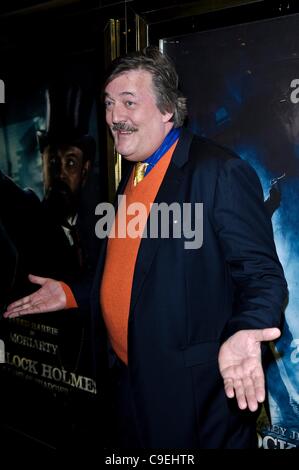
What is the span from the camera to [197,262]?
1438 mm

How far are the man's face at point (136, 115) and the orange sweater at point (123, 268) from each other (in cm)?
7

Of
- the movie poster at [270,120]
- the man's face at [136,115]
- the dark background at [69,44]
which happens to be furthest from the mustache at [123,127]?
the dark background at [69,44]

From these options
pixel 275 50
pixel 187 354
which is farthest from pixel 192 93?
pixel 187 354

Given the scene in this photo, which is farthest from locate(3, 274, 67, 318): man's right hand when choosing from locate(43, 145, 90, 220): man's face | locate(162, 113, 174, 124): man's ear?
locate(162, 113, 174, 124): man's ear

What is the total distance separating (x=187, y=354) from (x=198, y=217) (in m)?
0.38

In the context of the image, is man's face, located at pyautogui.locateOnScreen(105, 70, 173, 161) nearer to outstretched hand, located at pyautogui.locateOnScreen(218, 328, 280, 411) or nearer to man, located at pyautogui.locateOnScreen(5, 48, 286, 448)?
man, located at pyautogui.locateOnScreen(5, 48, 286, 448)

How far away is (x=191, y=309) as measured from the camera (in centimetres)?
144

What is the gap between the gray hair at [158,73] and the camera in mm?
1543

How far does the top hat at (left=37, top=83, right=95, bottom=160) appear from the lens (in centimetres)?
210

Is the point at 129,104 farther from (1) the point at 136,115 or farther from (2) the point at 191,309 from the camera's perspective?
(2) the point at 191,309

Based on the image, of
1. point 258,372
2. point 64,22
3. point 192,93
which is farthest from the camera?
point 64,22

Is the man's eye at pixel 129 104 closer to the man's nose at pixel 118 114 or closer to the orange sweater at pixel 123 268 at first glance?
the man's nose at pixel 118 114

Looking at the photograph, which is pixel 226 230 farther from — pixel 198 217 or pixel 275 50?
pixel 275 50

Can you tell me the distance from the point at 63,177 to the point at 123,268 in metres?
0.83
